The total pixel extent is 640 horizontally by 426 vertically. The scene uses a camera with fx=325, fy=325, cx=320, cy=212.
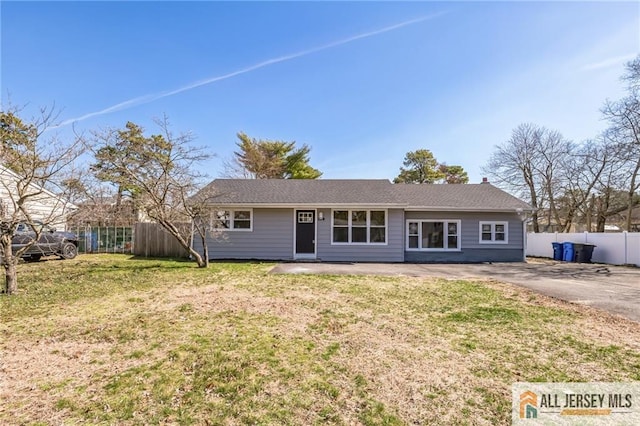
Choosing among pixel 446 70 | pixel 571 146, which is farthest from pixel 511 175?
pixel 446 70

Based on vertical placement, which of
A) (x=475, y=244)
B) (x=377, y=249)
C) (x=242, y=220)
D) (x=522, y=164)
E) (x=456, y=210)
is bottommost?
(x=377, y=249)

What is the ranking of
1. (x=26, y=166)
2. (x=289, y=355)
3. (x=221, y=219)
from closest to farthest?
(x=289, y=355)
(x=26, y=166)
(x=221, y=219)

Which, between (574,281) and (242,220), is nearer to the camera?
(574,281)

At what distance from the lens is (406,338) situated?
177 inches

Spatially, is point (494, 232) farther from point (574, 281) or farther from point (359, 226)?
point (359, 226)

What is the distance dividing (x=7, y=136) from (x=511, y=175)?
106ft

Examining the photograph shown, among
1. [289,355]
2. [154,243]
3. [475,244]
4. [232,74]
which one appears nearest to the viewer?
[289,355]

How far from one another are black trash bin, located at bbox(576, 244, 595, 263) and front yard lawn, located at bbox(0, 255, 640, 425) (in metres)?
11.8

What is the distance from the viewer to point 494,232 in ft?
50.2

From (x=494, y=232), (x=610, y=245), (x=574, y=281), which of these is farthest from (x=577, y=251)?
(x=574, y=281)

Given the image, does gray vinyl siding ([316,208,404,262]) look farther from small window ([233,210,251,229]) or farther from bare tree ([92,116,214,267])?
bare tree ([92,116,214,267])

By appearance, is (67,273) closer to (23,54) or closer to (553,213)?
(23,54)

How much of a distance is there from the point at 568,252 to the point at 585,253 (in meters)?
0.71

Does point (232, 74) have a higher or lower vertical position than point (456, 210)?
higher
